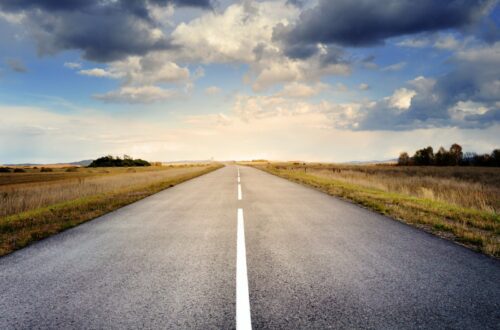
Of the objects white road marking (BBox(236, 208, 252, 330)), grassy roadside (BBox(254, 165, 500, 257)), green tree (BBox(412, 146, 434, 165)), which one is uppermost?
green tree (BBox(412, 146, 434, 165))

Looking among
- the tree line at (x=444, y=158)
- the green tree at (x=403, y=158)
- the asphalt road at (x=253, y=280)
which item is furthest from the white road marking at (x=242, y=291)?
the green tree at (x=403, y=158)

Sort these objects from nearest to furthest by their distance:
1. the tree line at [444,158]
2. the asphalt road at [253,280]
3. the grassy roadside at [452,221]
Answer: the asphalt road at [253,280] → the grassy roadside at [452,221] → the tree line at [444,158]

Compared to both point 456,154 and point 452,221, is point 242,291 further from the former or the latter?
point 456,154

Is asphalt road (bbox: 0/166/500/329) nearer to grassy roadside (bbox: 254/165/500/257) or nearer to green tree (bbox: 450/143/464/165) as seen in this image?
grassy roadside (bbox: 254/165/500/257)

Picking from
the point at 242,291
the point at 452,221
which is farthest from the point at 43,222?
the point at 452,221

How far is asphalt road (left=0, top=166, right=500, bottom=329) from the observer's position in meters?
3.04

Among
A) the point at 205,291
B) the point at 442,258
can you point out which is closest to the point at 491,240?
the point at 442,258

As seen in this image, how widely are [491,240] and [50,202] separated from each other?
1581cm

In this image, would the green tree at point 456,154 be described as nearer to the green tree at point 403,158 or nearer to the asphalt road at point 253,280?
the green tree at point 403,158

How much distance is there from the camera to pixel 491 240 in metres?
6.09

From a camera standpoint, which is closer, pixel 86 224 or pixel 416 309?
pixel 416 309

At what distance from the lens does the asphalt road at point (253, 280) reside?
9.98ft

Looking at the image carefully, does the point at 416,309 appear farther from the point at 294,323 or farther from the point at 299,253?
the point at 299,253

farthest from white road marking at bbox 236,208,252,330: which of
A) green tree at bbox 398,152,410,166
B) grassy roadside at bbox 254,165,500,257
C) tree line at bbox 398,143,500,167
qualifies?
green tree at bbox 398,152,410,166
